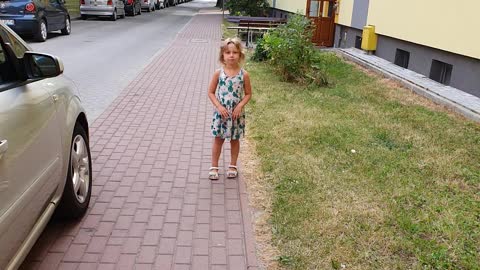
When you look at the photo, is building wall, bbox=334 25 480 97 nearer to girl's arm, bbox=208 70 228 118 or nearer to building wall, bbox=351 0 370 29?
building wall, bbox=351 0 370 29

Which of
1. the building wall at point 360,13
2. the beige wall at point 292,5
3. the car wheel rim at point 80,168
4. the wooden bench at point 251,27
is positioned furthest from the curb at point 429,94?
the beige wall at point 292,5

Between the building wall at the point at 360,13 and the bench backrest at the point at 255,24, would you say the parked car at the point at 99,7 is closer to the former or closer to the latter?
the bench backrest at the point at 255,24

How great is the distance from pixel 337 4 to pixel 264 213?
12.7 meters

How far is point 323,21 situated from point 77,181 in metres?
13.4

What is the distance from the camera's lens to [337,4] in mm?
15391

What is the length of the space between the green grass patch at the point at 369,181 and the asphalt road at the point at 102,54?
2940mm

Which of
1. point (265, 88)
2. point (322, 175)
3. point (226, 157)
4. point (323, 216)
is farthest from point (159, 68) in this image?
point (323, 216)

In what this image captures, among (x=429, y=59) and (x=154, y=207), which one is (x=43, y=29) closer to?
(x=429, y=59)

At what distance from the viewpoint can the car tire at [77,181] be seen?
11.6 feet

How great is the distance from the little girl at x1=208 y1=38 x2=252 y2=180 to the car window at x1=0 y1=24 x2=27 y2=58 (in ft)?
5.56

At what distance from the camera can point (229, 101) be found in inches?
175

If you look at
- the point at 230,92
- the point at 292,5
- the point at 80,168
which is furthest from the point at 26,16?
the point at 80,168

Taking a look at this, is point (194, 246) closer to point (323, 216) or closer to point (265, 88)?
point (323, 216)

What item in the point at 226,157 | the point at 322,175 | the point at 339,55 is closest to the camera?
the point at 322,175
